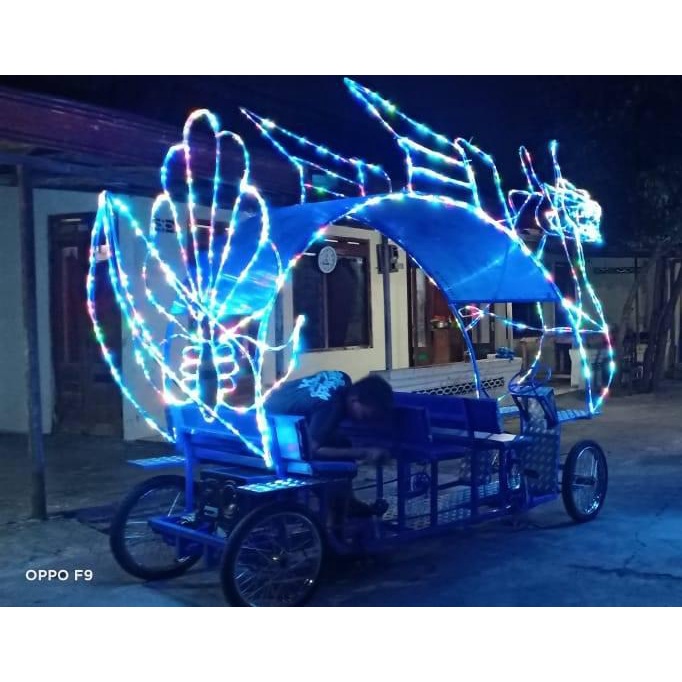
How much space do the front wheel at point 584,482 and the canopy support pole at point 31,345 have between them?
3.88 m

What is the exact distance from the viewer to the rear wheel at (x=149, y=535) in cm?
512

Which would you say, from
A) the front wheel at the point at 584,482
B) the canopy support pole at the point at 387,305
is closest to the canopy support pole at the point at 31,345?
the front wheel at the point at 584,482

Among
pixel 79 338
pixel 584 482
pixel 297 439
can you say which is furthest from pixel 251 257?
pixel 79 338

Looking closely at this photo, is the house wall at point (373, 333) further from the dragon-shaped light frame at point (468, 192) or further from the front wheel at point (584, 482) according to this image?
the front wheel at point (584, 482)

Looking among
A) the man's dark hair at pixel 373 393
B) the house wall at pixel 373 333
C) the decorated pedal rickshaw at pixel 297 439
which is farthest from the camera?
the house wall at pixel 373 333

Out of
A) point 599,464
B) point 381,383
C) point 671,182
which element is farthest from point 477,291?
point 671,182

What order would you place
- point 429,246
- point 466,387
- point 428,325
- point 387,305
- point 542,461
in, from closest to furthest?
point 542,461
point 429,246
point 387,305
point 466,387
point 428,325

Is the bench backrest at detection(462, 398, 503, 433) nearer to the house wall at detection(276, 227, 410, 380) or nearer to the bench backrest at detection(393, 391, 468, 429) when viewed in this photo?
the bench backrest at detection(393, 391, 468, 429)

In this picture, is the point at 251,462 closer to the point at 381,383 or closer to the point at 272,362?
the point at 381,383

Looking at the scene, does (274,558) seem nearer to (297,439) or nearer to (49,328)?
(297,439)

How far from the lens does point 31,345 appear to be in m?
6.59

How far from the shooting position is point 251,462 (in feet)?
16.8

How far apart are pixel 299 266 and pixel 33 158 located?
5.26 m

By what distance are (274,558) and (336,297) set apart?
7819 millimetres
